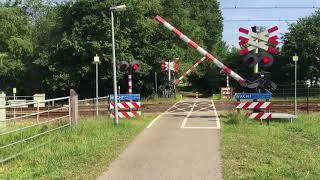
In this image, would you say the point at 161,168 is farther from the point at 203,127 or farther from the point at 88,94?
the point at 88,94

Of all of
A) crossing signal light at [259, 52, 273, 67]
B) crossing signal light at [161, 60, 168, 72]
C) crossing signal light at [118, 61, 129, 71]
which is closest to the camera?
crossing signal light at [259, 52, 273, 67]

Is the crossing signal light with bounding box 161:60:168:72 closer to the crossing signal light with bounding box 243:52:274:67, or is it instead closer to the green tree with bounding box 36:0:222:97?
the green tree with bounding box 36:0:222:97

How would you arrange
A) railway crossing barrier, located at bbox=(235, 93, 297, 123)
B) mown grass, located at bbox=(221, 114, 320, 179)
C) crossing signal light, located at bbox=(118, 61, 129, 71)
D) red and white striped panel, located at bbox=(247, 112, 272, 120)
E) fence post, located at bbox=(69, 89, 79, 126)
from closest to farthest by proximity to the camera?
1. mown grass, located at bbox=(221, 114, 320, 179)
2. fence post, located at bbox=(69, 89, 79, 126)
3. red and white striped panel, located at bbox=(247, 112, 272, 120)
4. railway crossing barrier, located at bbox=(235, 93, 297, 123)
5. crossing signal light, located at bbox=(118, 61, 129, 71)

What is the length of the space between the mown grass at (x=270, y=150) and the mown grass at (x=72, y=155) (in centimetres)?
276

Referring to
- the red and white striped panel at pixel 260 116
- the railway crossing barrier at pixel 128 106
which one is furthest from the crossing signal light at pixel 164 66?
the red and white striped panel at pixel 260 116

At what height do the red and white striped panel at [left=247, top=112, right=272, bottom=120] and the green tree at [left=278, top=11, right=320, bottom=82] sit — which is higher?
the green tree at [left=278, top=11, right=320, bottom=82]

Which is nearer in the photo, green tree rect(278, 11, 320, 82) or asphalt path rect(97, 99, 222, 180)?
asphalt path rect(97, 99, 222, 180)

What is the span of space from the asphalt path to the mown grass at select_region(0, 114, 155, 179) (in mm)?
339

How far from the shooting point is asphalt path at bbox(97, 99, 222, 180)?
35.9 ft

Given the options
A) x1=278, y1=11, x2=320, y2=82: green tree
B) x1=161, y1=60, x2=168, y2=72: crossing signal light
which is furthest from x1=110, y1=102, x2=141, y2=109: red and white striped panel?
x1=278, y1=11, x2=320, y2=82: green tree

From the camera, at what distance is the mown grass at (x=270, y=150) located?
35.3ft

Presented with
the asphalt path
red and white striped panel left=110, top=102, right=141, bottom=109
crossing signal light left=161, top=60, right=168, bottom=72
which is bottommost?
the asphalt path

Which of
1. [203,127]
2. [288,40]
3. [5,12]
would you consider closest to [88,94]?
[5,12]

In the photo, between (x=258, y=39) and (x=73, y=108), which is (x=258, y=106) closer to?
(x=258, y=39)
